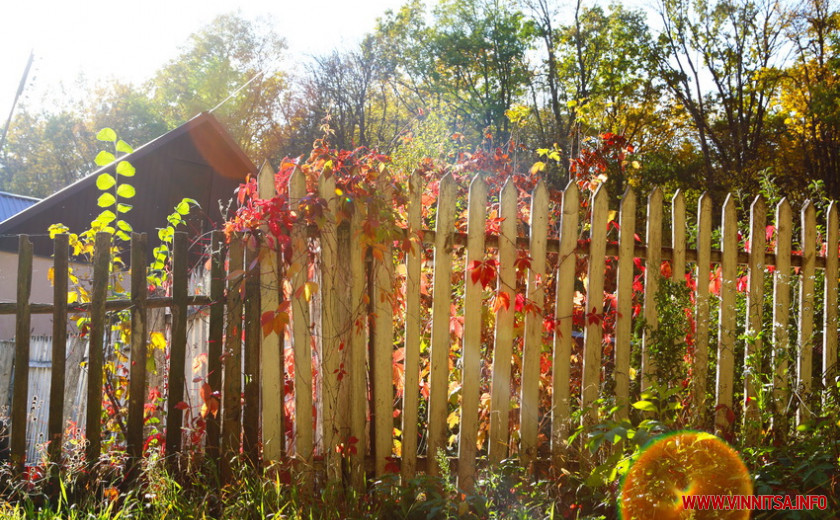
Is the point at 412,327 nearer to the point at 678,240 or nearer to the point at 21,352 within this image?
the point at 678,240

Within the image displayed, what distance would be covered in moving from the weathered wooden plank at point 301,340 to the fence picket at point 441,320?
0.56 m

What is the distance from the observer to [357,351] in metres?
2.91

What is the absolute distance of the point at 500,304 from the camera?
9.97 feet

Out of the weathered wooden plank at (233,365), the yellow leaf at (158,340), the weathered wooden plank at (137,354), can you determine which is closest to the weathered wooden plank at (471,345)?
the weathered wooden plank at (233,365)

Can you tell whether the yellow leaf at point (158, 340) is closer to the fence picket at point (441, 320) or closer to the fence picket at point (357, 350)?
the fence picket at point (357, 350)

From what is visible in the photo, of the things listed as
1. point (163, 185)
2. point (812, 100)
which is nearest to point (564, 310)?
point (163, 185)

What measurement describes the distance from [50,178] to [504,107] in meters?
20.5

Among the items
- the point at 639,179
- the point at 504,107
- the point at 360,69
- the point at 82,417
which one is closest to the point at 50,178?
the point at 360,69

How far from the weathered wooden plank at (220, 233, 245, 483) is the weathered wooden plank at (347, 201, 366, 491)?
48cm

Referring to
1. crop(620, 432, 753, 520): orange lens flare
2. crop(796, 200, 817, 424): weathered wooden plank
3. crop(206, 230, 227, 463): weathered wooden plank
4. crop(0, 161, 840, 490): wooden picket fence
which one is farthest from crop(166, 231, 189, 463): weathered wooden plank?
crop(796, 200, 817, 424): weathered wooden plank

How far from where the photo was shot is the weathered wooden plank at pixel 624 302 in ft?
10.6

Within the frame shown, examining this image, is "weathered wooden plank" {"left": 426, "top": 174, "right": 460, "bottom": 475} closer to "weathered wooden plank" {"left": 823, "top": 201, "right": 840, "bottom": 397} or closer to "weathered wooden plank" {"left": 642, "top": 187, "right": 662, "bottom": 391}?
"weathered wooden plank" {"left": 642, "top": 187, "right": 662, "bottom": 391}

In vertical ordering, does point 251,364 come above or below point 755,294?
below

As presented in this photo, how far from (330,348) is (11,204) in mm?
16268
